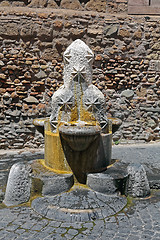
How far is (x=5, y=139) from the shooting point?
20.8 ft

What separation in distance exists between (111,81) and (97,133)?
13.9 feet

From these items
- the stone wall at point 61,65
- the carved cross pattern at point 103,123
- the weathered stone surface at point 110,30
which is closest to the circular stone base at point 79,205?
the carved cross pattern at point 103,123

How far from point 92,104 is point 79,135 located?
1.78 ft

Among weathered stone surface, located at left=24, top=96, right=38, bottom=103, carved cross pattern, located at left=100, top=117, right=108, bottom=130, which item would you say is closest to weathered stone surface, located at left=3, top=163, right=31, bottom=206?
carved cross pattern, located at left=100, top=117, right=108, bottom=130

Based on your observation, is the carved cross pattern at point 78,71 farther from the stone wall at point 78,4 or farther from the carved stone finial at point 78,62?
the stone wall at point 78,4

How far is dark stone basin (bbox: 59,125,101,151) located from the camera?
110 inches

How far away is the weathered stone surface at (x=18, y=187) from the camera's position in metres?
2.98

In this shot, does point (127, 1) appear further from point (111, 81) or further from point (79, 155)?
point (79, 155)

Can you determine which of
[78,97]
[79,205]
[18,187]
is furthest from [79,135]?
[18,187]

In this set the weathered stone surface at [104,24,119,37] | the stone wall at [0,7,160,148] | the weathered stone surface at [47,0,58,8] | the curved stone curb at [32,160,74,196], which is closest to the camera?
the curved stone curb at [32,160,74,196]

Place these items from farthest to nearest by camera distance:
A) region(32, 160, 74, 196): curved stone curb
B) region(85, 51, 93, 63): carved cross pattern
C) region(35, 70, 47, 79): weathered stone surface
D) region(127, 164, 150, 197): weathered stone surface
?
region(35, 70, 47, 79): weathered stone surface → region(85, 51, 93, 63): carved cross pattern → region(127, 164, 150, 197): weathered stone surface → region(32, 160, 74, 196): curved stone curb

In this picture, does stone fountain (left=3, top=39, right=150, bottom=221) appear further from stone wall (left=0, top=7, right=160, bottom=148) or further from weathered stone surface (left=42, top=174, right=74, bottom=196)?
stone wall (left=0, top=7, right=160, bottom=148)

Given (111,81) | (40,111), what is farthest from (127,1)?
(40,111)

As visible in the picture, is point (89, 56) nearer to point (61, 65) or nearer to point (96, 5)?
point (61, 65)
